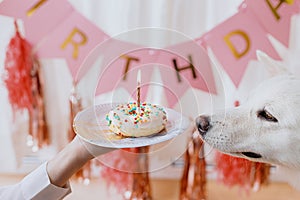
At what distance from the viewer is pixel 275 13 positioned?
1.68 m

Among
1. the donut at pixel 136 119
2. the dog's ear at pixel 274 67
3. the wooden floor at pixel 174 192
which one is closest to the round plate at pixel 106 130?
the donut at pixel 136 119

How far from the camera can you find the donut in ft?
2.85

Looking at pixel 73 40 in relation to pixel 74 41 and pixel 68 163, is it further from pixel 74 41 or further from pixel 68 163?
pixel 68 163

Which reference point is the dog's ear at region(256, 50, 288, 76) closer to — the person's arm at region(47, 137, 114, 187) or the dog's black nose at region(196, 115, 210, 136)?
the dog's black nose at region(196, 115, 210, 136)

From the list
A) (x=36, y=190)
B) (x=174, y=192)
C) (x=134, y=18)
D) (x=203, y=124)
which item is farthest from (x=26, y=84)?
(x=203, y=124)

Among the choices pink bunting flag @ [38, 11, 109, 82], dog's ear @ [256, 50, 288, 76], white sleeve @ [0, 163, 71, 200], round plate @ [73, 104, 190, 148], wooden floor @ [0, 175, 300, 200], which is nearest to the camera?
round plate @ [73, 104, 190, 148]

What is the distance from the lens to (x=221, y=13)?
172cm

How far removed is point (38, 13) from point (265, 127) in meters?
1.13

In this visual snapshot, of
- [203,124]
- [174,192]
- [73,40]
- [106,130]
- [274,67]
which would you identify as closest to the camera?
[106,130]

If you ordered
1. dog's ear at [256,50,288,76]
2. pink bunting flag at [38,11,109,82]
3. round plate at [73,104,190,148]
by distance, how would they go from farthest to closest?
pink bunting flag at [38,11,109,82]
dog's ear at [256,50,288,76]
round plate at [73,104,190,148]

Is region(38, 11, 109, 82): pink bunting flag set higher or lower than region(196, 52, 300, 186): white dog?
higher

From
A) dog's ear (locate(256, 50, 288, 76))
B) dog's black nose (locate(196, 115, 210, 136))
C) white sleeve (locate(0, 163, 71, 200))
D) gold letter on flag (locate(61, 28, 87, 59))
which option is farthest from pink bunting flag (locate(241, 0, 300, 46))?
white sleeve (locate(0, 163, 71, 200))

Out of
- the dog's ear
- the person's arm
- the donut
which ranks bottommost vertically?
the person's arm

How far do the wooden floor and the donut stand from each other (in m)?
1.06
